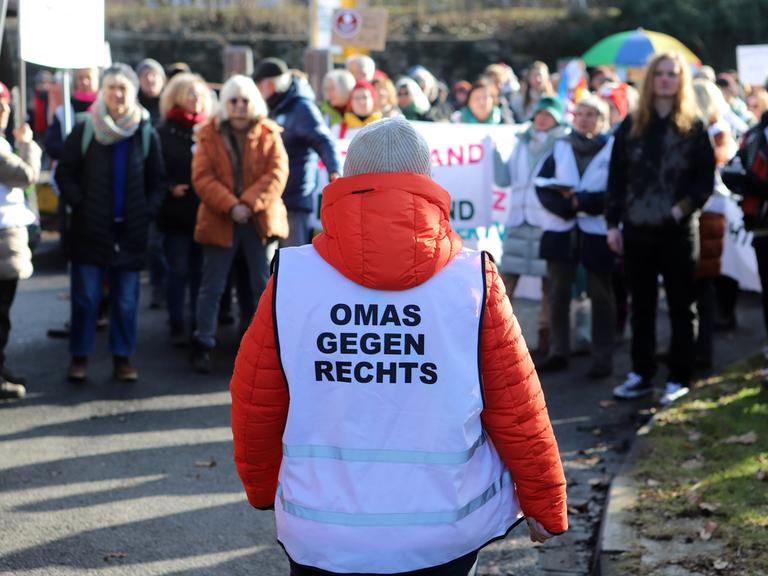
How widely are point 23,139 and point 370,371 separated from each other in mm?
5122

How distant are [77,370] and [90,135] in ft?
5.20

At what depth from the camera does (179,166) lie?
9438 millimetres

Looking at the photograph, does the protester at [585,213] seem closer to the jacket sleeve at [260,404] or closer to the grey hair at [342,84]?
the grey hair at [342,84]

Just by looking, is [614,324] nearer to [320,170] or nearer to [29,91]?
[320,170]

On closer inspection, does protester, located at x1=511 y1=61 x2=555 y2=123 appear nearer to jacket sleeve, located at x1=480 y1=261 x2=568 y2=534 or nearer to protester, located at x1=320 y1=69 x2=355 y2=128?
protester, located at x1=320 y1=69 x2=355 y2=128

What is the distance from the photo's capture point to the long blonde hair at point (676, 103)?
765cm

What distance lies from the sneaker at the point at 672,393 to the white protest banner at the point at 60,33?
4093 millimetres

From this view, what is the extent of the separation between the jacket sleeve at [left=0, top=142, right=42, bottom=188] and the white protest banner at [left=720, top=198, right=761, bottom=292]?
215 inches

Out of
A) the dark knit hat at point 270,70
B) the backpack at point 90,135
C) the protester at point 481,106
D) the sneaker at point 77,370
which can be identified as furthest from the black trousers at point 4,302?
the protester at point 481,106

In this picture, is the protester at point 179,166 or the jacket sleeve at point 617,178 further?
the protester at point 179,166

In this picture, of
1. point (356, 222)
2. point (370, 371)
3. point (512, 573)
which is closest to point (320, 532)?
point (370, 371)

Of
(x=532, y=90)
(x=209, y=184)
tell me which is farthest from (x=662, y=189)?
(x=532, y=90)

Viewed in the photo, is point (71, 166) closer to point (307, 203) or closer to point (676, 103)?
point (307, 203)

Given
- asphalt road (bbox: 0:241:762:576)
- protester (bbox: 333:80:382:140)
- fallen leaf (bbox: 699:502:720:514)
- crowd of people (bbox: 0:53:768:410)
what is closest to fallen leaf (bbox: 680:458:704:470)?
asphalt road (bbox: 0:241:762:576)
